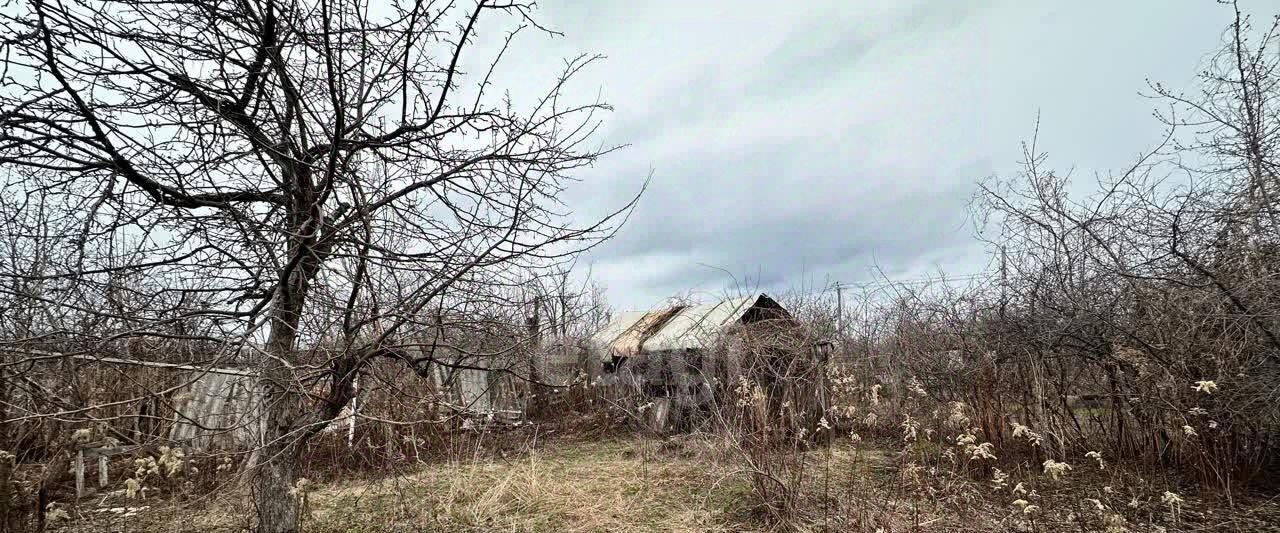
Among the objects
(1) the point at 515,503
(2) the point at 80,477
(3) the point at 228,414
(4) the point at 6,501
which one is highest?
(3) the point at 228,414

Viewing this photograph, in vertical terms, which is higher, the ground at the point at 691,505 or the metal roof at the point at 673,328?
the metal roof at the point at 673,328

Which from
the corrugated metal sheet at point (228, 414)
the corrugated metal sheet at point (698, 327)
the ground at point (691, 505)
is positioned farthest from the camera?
the corrugated metal sheet at point (698, 327)

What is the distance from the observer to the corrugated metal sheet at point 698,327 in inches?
373

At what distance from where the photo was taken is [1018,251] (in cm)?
671

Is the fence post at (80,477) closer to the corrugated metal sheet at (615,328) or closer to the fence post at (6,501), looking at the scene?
the fence post at (6,501)

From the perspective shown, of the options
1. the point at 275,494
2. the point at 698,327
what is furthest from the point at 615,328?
the point at 275,494

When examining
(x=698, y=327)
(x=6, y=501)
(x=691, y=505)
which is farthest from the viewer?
(x=698, y=327)

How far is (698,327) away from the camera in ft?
32.4

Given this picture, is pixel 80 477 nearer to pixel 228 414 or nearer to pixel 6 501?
pixel 6 501

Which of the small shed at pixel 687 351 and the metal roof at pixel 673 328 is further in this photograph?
the metal roof at pixel 673 328

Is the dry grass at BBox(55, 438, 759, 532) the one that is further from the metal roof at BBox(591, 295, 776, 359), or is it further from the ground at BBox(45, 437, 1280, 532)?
the metal roof at BBox(591, 295, 776, 359)

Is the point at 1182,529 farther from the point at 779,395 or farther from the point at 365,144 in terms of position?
the point at 365,144

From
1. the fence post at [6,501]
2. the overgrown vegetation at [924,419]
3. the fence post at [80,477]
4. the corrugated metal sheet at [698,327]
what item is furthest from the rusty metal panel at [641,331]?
the fence post at [6,501]

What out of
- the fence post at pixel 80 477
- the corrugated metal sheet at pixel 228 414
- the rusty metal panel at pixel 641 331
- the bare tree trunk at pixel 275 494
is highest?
the rusty metal panel at pixel 641 331
